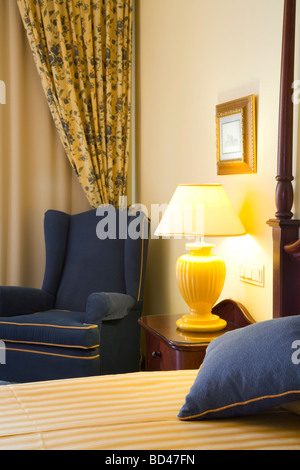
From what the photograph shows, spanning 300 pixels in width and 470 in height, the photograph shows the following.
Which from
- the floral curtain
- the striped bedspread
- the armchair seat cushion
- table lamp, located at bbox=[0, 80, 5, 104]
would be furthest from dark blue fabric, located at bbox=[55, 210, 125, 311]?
the striped bedspread

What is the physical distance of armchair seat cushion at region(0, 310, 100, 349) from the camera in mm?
2746

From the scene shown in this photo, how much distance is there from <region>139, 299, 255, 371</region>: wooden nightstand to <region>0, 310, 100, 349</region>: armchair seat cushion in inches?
11.2

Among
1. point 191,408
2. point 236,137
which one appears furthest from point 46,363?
point 191,408

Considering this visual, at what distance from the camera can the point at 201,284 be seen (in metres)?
2.45

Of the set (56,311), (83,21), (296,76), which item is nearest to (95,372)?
(56,311)

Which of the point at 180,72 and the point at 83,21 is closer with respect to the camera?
the point at 180,72

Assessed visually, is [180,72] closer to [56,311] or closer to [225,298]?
[225,298]

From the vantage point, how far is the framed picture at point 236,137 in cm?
248

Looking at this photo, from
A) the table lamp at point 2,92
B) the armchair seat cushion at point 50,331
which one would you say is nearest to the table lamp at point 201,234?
the armchair seat cushion at point 50,331

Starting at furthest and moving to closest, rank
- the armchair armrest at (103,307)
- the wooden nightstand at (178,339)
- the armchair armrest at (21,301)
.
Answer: the armchair armrest at (21,301) → the armchair armrest at (103,307) → the wooden nightstand at (178,339)

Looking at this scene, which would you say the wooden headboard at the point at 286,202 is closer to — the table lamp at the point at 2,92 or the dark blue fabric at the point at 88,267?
the dark blue fabric at the point at 88,267

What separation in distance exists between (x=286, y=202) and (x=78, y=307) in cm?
172

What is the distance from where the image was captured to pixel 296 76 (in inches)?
83.7

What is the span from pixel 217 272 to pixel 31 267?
1.72 metres
